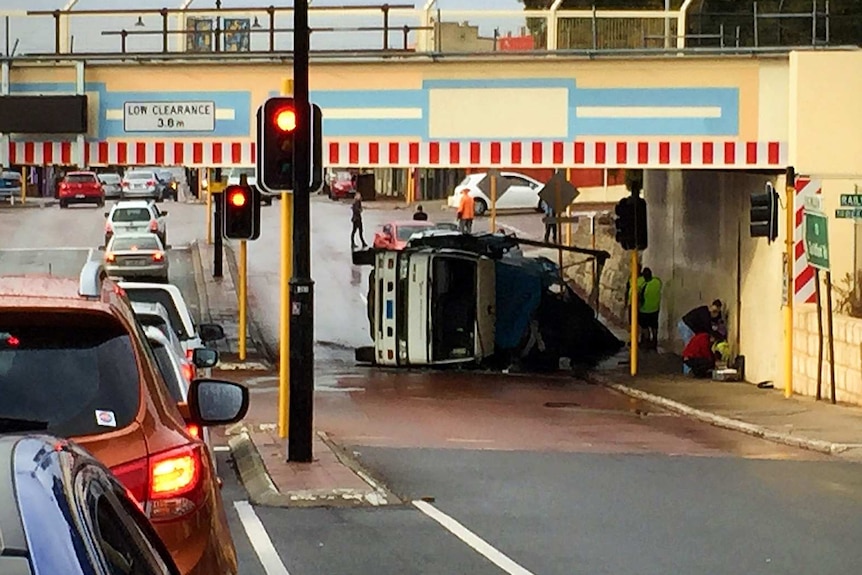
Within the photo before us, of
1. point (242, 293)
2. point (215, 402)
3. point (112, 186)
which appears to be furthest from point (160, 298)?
point (112, 186)

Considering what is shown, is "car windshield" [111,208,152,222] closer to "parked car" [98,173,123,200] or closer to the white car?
the white car

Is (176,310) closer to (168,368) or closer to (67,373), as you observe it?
(168,368)

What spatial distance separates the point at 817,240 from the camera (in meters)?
22.6

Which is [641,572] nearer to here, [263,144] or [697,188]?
[263,144]

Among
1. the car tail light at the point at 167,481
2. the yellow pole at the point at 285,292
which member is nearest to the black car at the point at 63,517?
the car tail light at the point at 167,481

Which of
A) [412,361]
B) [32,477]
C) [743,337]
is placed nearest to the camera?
[32,477]

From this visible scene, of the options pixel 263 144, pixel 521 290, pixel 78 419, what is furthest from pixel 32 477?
pixel 521 290

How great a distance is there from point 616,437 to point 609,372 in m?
10.1

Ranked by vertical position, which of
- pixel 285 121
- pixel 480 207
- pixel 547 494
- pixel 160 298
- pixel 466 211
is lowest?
pixel 547 494

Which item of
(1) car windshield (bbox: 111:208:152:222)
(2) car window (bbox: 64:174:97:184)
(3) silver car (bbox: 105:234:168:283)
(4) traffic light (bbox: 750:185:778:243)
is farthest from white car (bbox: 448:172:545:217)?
(4) traffic light (bbox: 750:185:778:243)

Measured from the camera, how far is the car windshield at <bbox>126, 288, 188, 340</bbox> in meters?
18.8

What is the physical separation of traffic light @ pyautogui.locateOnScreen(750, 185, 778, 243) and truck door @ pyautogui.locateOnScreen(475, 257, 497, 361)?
624 centimetres

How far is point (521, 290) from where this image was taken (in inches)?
1203

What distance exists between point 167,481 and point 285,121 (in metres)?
9.71
